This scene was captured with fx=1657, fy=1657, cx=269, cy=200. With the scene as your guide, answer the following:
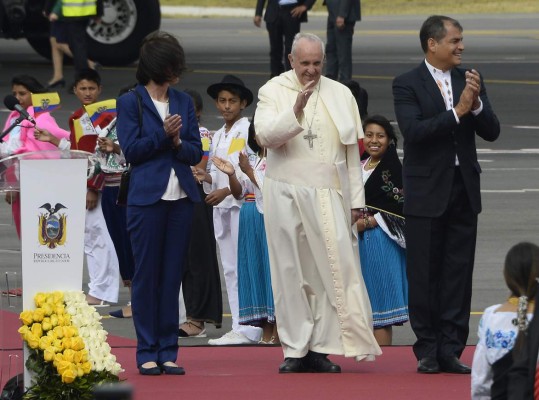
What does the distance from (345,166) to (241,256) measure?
4.94 ft

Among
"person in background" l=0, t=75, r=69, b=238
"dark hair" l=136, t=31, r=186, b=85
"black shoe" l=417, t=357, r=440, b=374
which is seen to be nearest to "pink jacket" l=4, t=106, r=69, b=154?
"person in background" l=0, t=75, r=69, b=238

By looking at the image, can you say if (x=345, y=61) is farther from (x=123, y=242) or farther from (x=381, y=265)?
(x=381, y=265)

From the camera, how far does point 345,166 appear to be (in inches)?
361

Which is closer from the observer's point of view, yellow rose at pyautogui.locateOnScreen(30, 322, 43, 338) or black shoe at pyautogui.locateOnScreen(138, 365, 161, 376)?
yellow rose at pyautogui.locateOnScreen(30, 322, 43, 338)

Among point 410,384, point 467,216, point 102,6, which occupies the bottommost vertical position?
point 410,384

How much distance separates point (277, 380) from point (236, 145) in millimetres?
2075

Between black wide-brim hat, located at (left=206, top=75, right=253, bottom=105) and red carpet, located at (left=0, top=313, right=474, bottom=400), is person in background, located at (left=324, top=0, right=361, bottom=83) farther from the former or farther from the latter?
red carpet, located at (left=0, top=313, right=474, bottom=400)

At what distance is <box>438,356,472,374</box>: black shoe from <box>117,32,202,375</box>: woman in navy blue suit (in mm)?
1451

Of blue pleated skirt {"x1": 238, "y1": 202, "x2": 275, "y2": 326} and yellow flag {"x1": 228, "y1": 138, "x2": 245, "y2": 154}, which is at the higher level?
yellow flag {"x1": 228, "y1": 138, "x2": 245, "y2": 154}

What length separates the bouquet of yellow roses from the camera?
25.7 feet

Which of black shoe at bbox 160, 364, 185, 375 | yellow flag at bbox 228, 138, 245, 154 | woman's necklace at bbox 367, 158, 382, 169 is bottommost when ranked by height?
black shoe at bbox 160, 364, 185, 375

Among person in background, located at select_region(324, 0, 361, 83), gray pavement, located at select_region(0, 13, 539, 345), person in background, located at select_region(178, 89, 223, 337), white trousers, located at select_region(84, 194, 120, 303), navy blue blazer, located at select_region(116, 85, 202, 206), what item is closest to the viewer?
navy blue blazer, located at select_region(116, 85, 202, 206)

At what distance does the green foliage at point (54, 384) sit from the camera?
7844mm

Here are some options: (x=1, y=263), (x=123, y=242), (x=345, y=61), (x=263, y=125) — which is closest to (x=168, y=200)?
(x=263, y=125)
